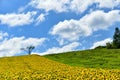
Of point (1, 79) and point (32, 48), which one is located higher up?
point (32, 48)

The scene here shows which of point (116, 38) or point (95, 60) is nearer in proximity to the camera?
point (95, 60)

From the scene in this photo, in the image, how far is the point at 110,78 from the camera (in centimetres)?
2647

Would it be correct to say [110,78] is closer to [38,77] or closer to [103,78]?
[103,78]

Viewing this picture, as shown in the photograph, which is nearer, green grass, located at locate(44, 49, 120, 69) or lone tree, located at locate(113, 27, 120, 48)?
green grass, located at locate(44, 49, 120, 69)

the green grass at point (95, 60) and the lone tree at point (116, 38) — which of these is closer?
the green grass at point (95, 60)

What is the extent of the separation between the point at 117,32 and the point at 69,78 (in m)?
119

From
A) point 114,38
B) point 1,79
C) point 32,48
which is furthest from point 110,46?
point 1,79

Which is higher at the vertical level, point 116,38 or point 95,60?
point 116,38

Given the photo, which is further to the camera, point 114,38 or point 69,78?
point 114,38

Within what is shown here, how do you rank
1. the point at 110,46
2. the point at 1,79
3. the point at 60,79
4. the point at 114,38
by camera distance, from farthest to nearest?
the point at 114,38 < the point at 110,46 < the point at 1,79 < the point at 60,79

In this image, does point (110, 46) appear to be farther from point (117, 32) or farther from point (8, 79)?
point (8, 79)

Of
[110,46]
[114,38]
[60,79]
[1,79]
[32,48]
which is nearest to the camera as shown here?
[60,79]

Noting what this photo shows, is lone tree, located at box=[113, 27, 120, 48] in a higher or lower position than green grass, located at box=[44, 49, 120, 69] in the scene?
higher

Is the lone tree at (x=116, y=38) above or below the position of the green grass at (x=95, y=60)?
above
